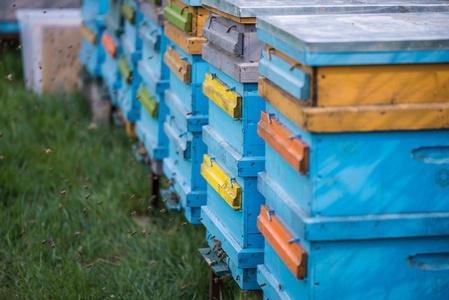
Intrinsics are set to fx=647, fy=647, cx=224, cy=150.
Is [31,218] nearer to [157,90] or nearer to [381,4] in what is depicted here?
[157,90]

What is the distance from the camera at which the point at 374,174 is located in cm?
222

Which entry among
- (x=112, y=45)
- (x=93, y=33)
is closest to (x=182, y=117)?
(x=112, y=45)

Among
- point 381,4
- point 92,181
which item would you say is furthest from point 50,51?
point 381,4

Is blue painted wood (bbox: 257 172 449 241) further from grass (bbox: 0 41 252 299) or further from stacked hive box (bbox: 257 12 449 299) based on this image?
grass (bbox: 0 41 252 299)

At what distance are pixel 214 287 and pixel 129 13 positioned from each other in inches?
99.2

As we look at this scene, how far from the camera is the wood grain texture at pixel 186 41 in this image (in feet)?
11.3

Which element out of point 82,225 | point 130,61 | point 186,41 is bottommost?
point 82,225

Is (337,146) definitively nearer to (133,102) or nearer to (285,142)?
(285,142)

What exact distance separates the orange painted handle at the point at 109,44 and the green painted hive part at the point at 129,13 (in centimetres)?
56

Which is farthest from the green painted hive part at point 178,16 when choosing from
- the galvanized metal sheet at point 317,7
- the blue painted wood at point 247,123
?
the blue painted wood at point 247,123

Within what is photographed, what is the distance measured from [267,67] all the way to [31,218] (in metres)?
2.69

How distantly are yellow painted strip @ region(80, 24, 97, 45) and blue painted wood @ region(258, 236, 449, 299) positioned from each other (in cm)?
495

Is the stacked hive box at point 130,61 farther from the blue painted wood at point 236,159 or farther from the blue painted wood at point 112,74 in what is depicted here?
the blue painted wood at point 236,159

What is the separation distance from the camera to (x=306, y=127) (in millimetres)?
2129
